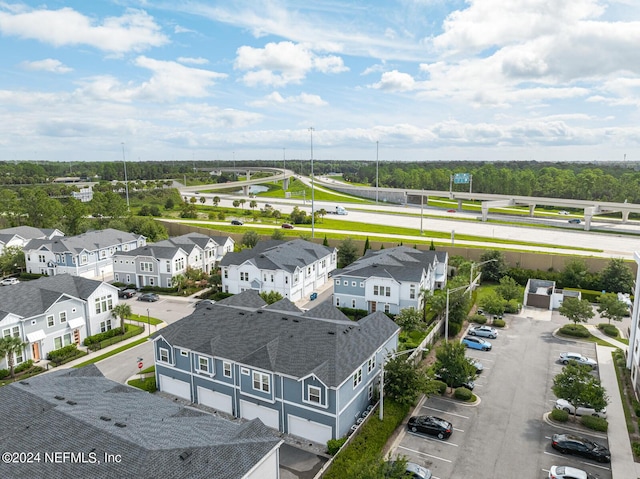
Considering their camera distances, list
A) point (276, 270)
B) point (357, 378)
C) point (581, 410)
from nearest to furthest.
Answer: point (357, 378), point (581, 410), point (276, 270)

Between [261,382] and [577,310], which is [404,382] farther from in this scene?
[577,310]

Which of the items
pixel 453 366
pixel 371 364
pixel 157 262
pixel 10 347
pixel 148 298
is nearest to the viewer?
pixel 371 364

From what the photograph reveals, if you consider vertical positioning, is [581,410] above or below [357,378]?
below

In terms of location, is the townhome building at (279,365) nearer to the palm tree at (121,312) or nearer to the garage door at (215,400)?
the garage door at (215,400)

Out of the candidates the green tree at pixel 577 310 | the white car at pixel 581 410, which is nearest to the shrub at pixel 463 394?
the white car at pixel 581 410

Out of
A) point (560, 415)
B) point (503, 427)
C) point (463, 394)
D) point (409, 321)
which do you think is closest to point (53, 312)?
point (409, 321)

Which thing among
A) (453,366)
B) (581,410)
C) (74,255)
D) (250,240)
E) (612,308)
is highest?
(250,240)

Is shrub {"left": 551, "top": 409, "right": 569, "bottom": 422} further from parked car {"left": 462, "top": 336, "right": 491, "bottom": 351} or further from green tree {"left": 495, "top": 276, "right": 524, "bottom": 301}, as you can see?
green tree {"left": 495, "top": 276, "right": 524, "bottom": 301}

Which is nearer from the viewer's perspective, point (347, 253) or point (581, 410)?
point (581, 410)
